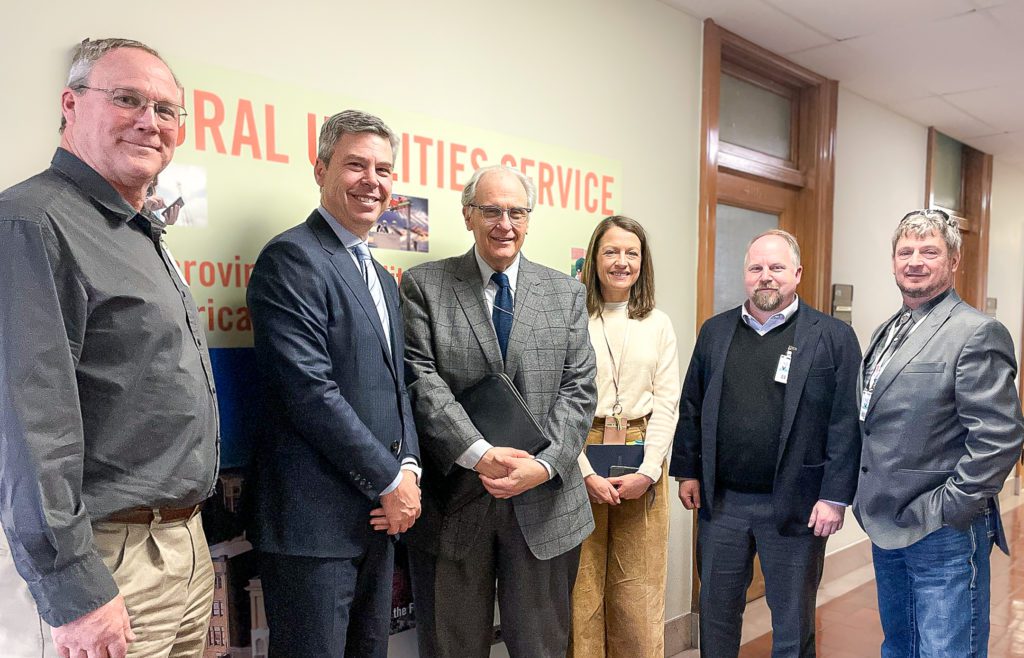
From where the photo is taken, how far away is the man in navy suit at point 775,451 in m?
2.28

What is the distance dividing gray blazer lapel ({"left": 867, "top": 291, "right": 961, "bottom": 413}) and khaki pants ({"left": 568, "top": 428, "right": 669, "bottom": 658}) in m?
0.76

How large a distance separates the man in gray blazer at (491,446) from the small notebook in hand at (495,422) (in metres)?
0.02

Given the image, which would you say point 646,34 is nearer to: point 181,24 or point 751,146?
point 751,146

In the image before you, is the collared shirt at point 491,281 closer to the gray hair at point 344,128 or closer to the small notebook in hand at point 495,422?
the small notebook in hand at point 495,422

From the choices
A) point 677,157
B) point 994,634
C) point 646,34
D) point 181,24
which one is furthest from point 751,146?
point 181,24

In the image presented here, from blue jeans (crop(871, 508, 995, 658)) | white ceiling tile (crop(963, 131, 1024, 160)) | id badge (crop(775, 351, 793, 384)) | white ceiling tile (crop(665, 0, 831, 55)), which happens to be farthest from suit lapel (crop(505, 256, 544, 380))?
white ceiling tile (crop(963, 131, 1024, 160))

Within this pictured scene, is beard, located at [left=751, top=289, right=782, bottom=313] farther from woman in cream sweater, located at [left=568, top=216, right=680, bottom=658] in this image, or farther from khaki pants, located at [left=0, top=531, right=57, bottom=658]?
khaki pants, located at [left=0, top=531, right=57, bottom=658]

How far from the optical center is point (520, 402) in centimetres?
187

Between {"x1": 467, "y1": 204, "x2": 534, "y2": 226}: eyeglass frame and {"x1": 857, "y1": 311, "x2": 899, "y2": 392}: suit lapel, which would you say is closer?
{"x1": 467, "y1": 204, "x2": 534, "y2": 226}: eyeglass frame

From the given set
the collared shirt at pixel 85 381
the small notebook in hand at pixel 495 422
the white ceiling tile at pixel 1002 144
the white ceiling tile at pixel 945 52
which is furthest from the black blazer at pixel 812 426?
the white ceiling tile at pixel 1002 144

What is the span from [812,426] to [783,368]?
204 millimetres

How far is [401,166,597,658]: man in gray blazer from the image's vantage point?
6.23 feet

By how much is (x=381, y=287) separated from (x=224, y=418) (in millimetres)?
515

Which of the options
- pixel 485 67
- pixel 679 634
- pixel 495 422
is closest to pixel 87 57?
pixel 495 422
